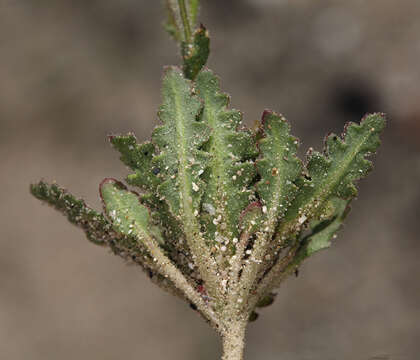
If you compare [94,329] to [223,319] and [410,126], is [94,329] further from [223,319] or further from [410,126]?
[223,319]

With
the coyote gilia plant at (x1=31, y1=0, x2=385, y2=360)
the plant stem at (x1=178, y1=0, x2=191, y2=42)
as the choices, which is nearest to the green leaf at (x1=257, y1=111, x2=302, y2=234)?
the coyote gilia plant at (x1=31, y1=0, x2=385, y2=360)

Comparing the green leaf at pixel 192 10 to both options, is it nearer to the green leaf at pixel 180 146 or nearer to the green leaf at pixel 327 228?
the green leaf at pixel 180 146

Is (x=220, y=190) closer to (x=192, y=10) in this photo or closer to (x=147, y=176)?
(x=147, y=176)

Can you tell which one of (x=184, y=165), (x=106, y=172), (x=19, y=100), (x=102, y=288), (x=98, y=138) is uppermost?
(x=19, y=100)

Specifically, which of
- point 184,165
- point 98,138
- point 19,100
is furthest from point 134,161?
point 19,100

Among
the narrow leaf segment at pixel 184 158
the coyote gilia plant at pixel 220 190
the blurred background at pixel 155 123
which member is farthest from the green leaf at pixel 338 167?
the blurred background at pixel 155 123

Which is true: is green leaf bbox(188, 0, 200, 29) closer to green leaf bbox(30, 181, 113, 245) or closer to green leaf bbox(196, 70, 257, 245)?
green leaf bbox(196, 70, 257, 245)
